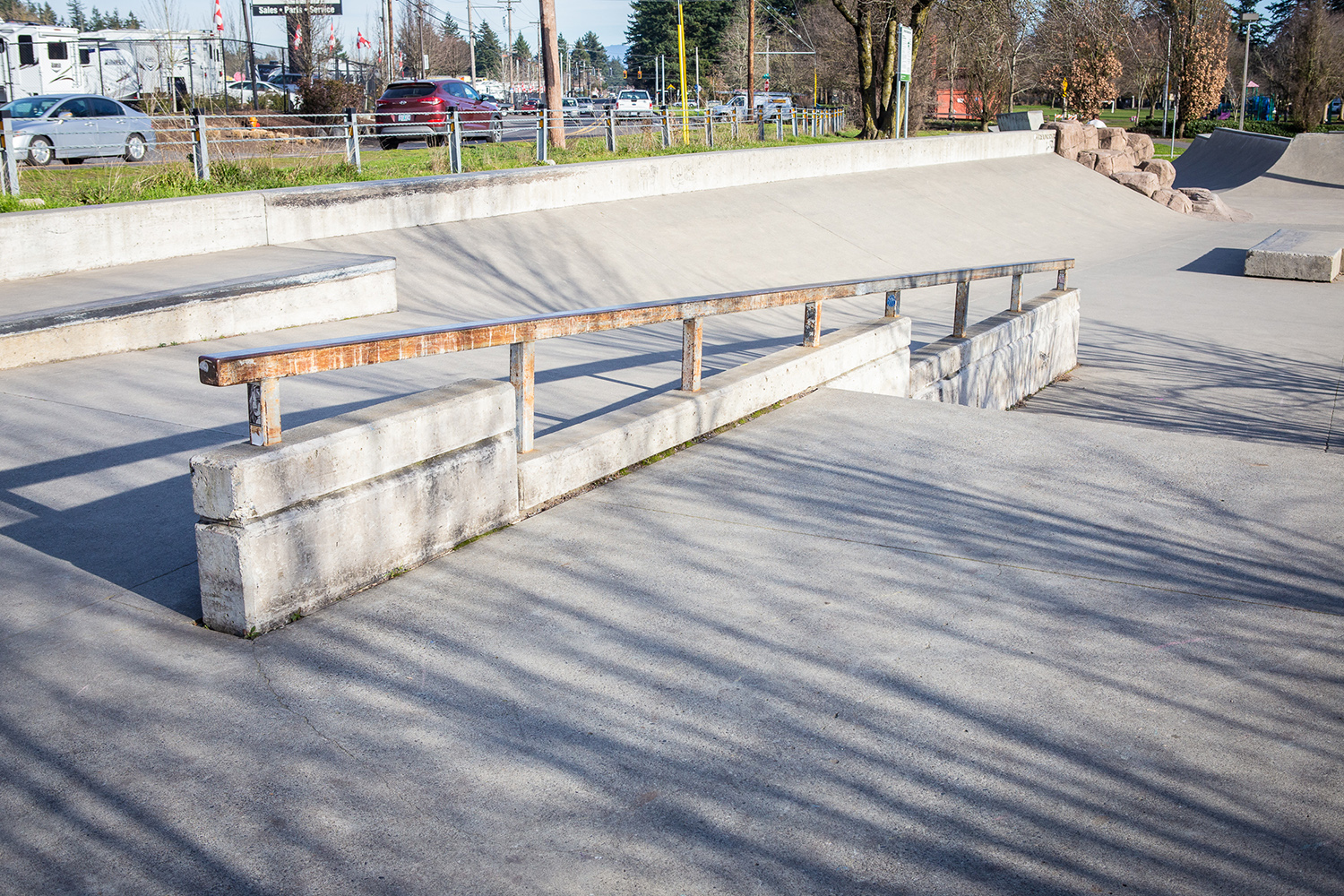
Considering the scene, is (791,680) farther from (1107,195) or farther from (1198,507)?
(1107,195)

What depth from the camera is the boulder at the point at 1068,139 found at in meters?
35.5

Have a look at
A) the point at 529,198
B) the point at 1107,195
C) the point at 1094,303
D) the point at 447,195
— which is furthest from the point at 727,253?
the point at 1107,195

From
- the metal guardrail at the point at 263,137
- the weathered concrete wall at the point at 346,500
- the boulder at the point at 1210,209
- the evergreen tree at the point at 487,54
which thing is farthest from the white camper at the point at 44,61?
the evergreen tree at the point at 487,54

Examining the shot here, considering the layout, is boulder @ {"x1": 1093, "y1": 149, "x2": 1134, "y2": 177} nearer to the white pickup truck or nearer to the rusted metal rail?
the white pickup truck

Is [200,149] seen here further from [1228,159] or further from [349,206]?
[1228,159]

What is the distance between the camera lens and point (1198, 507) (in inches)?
205

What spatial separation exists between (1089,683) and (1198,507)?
216 cm

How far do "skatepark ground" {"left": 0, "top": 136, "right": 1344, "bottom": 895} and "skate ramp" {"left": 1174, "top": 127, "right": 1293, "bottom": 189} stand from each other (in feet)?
→ 140

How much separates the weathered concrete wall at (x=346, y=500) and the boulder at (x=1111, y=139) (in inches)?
1484

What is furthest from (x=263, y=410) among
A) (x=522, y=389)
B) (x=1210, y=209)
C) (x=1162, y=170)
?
(x=1162, y=170)

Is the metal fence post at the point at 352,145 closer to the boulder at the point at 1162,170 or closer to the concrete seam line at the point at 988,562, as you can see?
the concrete seam line at the point at 988,562

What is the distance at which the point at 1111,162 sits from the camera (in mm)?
34500

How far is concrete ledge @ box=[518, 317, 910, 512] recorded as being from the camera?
5.00m

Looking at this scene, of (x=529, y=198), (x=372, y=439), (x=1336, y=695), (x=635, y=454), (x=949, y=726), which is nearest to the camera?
(x=949, y=726)
